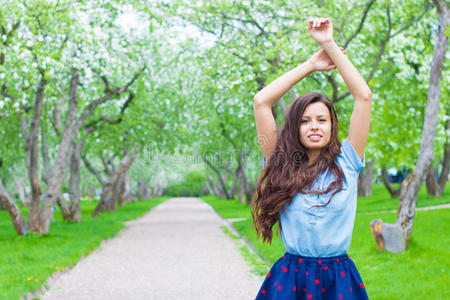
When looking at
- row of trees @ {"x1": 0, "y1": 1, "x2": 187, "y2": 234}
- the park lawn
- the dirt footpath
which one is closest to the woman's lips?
the dirt footpath

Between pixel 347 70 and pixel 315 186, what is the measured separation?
56 centimetres

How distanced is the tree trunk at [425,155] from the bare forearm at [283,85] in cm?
719

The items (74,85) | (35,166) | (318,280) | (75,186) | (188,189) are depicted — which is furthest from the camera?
(188,189)

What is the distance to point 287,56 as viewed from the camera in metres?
12.5

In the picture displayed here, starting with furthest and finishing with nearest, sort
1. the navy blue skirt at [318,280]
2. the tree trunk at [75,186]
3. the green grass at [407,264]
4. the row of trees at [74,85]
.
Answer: the tree trunk at [75,186] → the row of trees at [74,85] → the green grass at [407,264] → the navy blue skirt at [318,280]

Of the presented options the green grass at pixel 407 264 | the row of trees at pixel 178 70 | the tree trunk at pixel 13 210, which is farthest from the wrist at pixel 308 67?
the tree trunk at pixel 13 210

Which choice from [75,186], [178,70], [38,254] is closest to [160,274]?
[38,254]

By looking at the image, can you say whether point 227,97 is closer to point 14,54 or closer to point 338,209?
point 14,54

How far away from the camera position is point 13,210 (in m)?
12.9

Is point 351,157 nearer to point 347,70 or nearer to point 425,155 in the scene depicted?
point 347,70

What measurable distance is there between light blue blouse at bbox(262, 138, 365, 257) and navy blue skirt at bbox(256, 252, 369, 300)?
0.13 feet

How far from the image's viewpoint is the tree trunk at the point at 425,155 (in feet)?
30.4

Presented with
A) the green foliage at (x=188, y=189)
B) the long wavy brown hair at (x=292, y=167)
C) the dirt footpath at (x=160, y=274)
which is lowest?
the green foliage at (x=188, y=189)

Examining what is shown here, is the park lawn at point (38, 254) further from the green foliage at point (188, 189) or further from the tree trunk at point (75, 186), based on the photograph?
the green foliage at point (188, 189)
